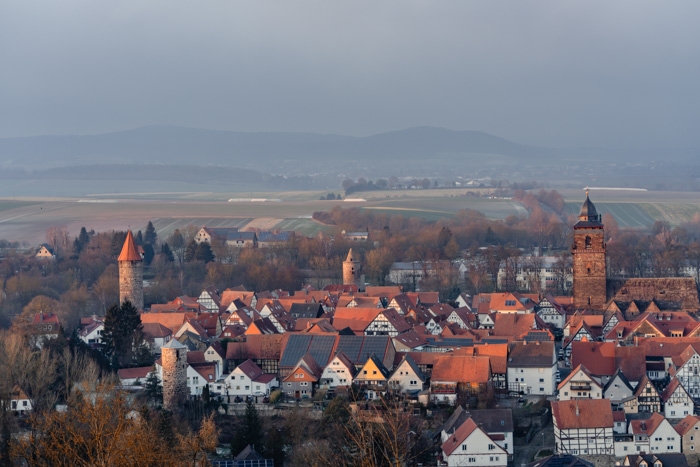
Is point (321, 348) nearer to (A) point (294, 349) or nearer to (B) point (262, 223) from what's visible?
(A) point (294, 349)

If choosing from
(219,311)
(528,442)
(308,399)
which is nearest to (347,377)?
(308,399)

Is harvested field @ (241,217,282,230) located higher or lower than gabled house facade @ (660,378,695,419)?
lower

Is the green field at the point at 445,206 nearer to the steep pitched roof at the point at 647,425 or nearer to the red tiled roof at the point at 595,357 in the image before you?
the red tiled roof at the point at 595,357

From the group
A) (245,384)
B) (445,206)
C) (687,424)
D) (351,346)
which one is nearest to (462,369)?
(351,346)

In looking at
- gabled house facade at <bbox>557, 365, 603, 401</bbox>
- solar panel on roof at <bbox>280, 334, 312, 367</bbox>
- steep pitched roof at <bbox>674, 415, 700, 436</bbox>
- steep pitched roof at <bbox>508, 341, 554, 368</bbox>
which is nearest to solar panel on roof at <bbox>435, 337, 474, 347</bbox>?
steep pitched roof at <bbox>508, 341, 554, 368</bbox>

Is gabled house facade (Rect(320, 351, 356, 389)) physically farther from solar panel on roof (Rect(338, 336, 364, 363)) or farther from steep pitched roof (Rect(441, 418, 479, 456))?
steep pitched roof (Rect(441, 418, 479, 456))

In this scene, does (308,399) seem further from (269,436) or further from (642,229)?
(642,229)
